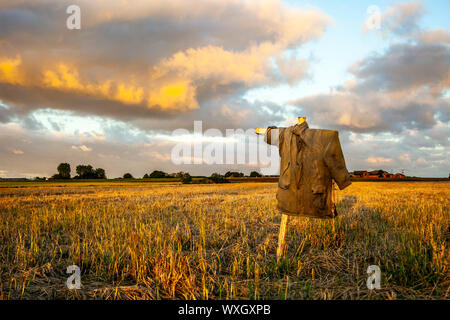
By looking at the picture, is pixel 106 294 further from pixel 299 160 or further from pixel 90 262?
pixel 299 160

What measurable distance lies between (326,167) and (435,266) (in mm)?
→ 1982

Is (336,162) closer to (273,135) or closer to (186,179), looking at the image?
(273,135)

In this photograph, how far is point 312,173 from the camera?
162 inches

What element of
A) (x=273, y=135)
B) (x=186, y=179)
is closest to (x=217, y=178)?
(x=186, y=179)

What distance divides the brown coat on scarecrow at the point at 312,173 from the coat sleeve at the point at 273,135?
0.31m

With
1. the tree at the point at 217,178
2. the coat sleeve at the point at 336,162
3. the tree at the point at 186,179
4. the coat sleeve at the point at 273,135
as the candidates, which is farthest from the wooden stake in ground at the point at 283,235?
the tree at the point at 217,178

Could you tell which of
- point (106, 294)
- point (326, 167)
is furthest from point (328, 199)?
point (106, 294)

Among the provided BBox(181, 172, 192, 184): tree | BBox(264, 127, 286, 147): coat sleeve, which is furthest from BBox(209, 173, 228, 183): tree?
BBox(264, 127, 286, 147): coat sleeve

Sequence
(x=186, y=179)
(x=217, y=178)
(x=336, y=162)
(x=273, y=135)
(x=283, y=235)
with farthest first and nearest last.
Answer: (x=217, y=178) → (x=186, y=179) → (x=273, y=135) → (x=283, y=235) → (x=336, y=162)

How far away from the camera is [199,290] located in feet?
10.8

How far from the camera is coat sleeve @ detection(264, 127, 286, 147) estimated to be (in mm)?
4621

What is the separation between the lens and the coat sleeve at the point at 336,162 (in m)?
4.05

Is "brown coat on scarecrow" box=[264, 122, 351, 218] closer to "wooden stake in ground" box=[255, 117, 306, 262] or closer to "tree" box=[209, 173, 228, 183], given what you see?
"wooden stake in ground" box=[255, 117, 306, 262]

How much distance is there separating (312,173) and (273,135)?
39.5 inches
